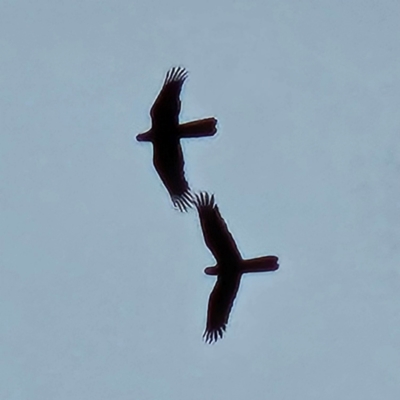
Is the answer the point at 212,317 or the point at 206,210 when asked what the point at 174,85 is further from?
the point at 212,317

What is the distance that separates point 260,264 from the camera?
18234mm

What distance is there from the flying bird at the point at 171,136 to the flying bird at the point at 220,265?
1.07 feet

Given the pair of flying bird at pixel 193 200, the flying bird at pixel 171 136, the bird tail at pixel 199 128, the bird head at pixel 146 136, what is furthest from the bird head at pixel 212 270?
the bird head at pixel 146 136

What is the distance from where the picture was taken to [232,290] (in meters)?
18.9

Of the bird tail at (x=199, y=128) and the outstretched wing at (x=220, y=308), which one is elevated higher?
the bird tail at (x=199, y=128)

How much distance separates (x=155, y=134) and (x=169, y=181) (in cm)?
78

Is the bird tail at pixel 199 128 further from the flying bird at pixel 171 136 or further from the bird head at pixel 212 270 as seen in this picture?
the bird head at pixel 212 270

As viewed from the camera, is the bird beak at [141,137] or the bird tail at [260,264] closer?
the bird tail at [260,264]

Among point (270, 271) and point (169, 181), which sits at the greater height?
point (169, 181)

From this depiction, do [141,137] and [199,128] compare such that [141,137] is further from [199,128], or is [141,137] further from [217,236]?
[217,236]

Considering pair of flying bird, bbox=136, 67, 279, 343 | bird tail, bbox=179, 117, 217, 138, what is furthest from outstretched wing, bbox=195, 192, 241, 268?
bird tail, bbox=179, 117, 217, 138

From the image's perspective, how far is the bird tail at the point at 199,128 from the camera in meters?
18.0

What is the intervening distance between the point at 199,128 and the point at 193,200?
129 centimetres

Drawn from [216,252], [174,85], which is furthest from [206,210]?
[174,85]
